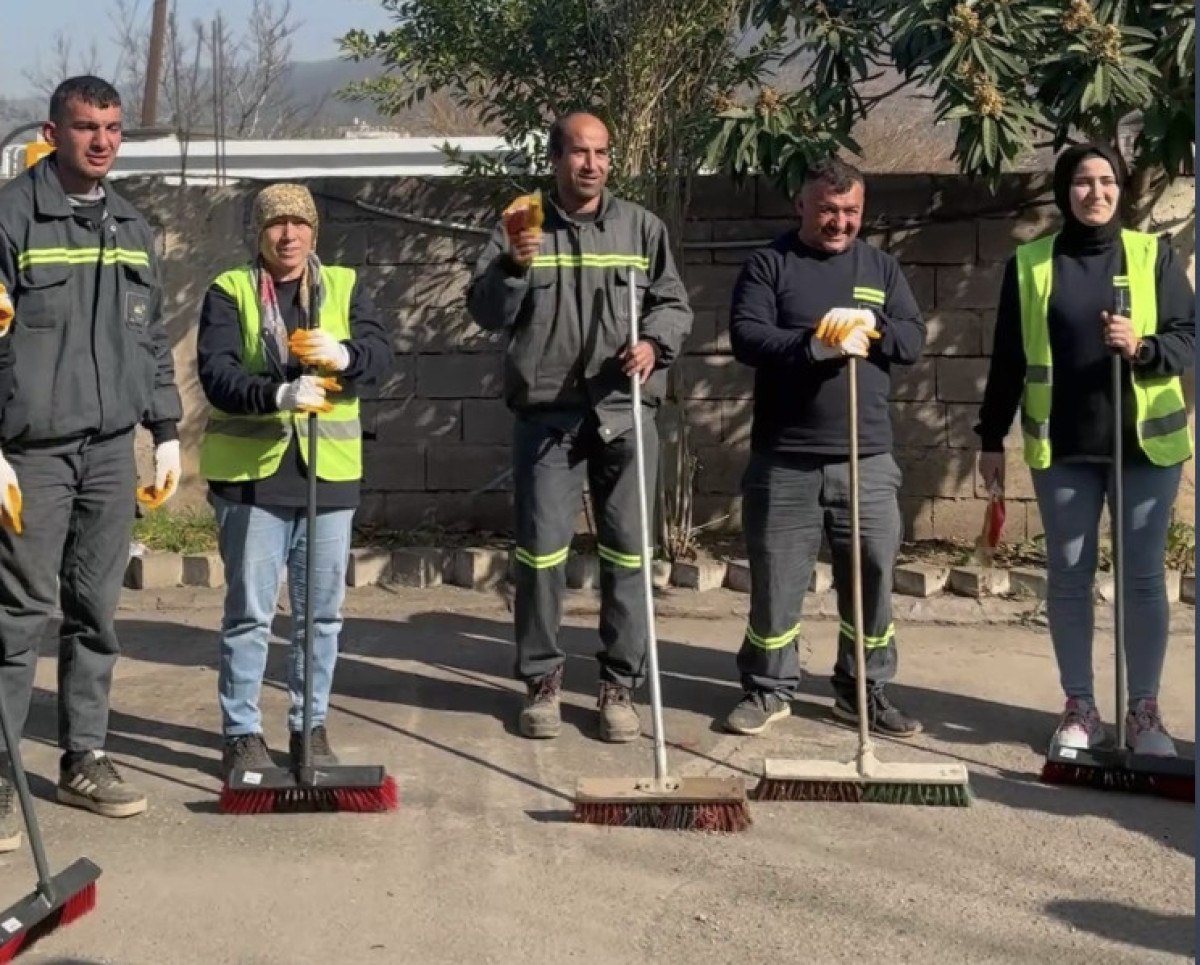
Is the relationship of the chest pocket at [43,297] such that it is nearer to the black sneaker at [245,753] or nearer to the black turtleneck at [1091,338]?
the black sneaker at [245,753]

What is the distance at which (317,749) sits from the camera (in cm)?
523

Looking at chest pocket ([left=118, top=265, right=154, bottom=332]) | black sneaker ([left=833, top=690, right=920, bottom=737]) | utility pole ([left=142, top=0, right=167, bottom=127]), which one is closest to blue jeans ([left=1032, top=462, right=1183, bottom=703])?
black sneaker ([left=833, top=690, right=920, bottom=737])

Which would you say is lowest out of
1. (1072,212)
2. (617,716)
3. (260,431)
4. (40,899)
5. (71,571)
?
(40,899)

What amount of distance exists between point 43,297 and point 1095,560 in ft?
10.6

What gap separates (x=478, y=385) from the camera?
8203 mm

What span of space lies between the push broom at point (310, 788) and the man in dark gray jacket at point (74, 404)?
325 mm

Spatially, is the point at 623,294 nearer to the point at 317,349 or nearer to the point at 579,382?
the point at 579,382

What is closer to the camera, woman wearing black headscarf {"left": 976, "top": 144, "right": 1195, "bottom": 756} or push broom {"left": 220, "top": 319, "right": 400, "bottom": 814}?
push broom {"left": 220, "top": 319, "right": 400, "bottom": 814}

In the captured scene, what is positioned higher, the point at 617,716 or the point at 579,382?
the point at 579,382

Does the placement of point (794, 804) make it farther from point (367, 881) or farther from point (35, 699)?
point (35, 699)

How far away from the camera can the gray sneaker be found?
4616mm

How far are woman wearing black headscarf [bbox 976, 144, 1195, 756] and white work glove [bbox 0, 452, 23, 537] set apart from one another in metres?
3.02

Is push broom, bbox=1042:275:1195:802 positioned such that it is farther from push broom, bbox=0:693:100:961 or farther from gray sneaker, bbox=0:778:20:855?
gray sneaker, bbox=0:778:20:855

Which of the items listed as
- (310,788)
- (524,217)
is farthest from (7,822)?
(524,217)
